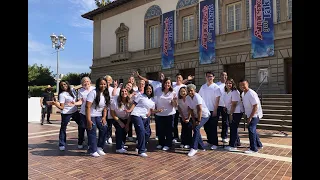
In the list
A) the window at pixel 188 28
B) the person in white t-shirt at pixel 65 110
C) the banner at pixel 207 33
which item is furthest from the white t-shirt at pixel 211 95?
the window at pixel 188 28

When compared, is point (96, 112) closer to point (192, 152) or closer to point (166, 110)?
point (166, 110)

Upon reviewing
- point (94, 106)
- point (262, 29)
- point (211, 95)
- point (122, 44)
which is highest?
point (122, 44)

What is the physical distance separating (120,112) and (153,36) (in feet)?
61.0

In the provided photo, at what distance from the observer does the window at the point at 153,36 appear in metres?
23.5

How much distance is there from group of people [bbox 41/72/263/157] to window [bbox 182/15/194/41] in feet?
47.8

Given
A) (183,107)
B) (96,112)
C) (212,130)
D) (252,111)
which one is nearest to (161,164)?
(183,107)

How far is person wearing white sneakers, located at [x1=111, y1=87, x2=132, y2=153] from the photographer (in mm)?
5973

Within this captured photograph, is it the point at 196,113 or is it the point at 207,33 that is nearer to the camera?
the point at 196,113

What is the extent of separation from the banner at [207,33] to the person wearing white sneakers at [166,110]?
43.2 feet

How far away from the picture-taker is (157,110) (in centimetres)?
621

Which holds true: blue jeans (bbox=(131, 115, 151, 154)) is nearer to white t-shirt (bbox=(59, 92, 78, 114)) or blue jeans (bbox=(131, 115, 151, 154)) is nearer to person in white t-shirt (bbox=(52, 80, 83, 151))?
person in white t-shirt (bbox=(52, 80, 83, 151))

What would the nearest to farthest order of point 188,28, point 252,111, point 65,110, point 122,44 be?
point 252,111, point 65,110, point 188,28, point 122,44

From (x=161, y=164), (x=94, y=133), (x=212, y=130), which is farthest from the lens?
(x=212, y=130)
